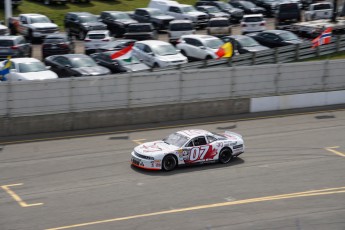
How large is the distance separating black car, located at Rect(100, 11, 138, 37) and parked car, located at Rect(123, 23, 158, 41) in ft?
12.0

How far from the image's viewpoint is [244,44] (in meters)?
36.5

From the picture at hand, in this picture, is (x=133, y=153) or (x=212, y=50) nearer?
(x=133, y=153)

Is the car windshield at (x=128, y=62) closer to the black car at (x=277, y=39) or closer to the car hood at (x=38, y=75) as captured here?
the car hood at (x=38, y=75)

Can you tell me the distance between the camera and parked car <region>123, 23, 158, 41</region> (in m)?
41.0

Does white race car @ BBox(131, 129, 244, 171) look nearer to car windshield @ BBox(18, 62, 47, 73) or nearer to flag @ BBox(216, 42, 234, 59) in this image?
flag @ BBox(216, 42, 234, 59)

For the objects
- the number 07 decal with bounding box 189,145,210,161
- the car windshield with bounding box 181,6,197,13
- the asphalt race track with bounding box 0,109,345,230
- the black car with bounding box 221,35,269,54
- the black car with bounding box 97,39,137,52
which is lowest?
the asphalt race track with bounding box 0,109,345,230

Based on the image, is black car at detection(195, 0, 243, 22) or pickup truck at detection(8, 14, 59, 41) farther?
black car at detection(195, 0, 243, 22)

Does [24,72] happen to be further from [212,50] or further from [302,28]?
[302,28]

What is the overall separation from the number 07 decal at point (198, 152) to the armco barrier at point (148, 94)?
580 cm

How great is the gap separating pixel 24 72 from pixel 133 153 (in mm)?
10890

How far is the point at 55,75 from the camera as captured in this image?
29531 mm

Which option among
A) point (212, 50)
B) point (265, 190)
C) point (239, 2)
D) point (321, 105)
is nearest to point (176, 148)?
point (265, 190)

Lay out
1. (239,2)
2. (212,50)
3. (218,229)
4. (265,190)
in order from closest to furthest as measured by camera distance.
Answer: (218,229) < (265,190) < (212,50) < (239,2)

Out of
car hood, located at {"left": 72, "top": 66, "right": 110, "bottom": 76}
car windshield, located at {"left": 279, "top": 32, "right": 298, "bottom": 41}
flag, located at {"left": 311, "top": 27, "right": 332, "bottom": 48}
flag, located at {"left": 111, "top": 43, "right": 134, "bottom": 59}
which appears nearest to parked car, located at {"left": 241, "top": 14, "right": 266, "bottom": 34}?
car windshield, located at {"left": 279, "top": 32, "right": 298, "bottom": 41}
